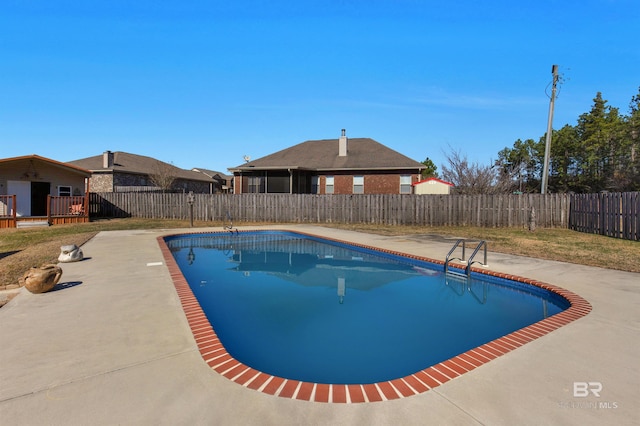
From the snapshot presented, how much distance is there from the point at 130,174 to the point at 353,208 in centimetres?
2051

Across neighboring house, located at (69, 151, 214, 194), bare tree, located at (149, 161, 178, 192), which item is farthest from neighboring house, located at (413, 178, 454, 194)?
neighboring house, located at (69, 151, 214, 194)

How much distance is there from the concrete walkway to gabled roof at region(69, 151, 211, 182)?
2602 centimetres

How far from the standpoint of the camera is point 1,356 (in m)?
3.03

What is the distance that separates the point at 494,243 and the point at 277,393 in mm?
10905

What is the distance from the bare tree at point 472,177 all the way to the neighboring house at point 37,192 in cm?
2640

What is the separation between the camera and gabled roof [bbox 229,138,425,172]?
2259 cm

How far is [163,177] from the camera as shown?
30359mm

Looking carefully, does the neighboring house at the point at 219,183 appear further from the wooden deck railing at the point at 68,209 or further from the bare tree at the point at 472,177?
the bare tree at the point at 472,177

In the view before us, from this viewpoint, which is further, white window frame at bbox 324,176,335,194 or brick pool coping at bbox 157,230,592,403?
white window frame at bbox 324,176,335,194

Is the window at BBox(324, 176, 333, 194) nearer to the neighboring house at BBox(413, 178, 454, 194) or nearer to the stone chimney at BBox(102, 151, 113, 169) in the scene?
the neighboring house at BBox(413, 178, 454, 194)

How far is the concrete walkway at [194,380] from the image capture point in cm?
223

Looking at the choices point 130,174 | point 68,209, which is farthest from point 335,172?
point 130,174

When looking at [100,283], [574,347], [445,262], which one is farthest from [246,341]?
[445,262]

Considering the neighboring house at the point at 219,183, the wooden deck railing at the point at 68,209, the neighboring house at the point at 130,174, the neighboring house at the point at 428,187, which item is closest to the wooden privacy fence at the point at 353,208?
the wooden deck railing at the point at 68,209
